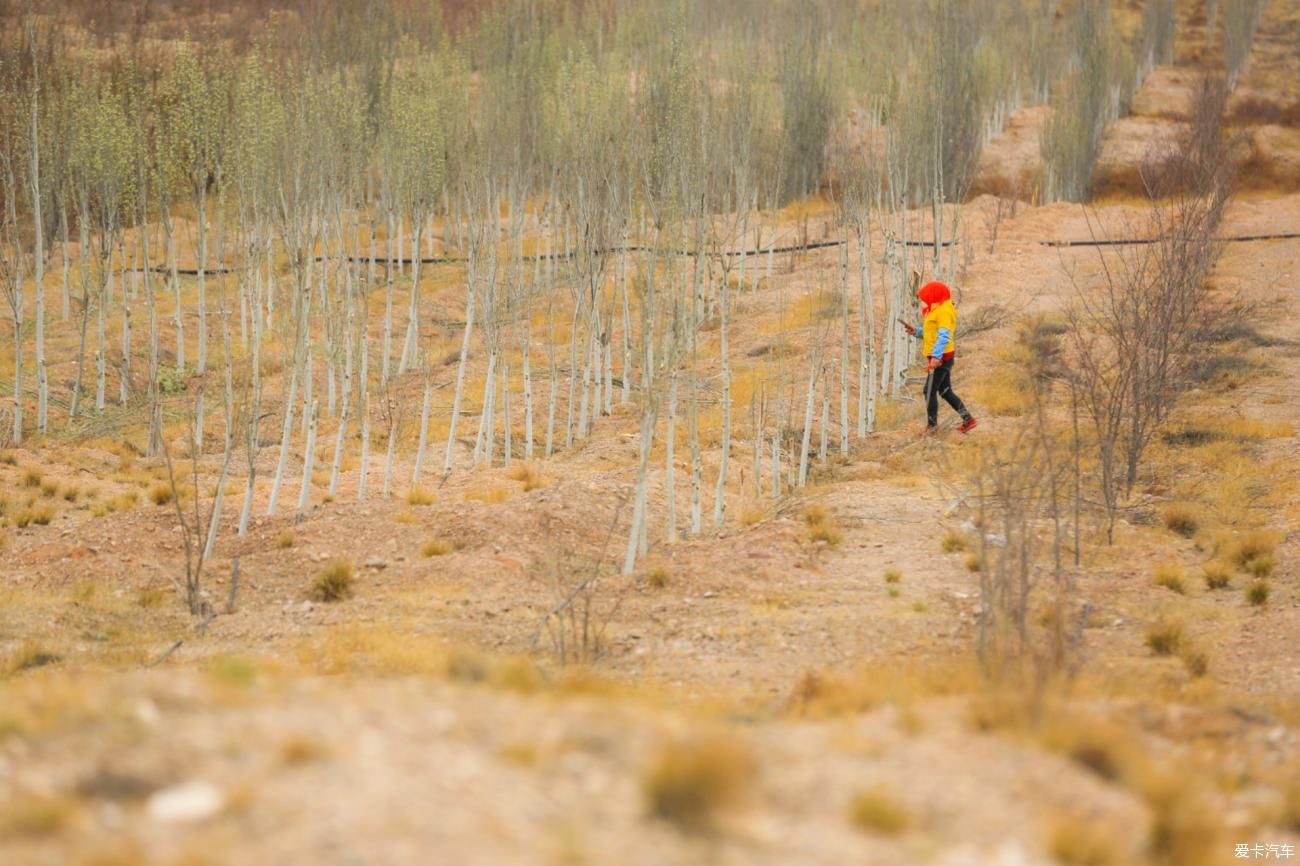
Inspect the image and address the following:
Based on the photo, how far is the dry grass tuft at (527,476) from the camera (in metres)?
19.1

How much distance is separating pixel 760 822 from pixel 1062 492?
12.8m

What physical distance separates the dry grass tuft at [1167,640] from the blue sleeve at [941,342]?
25.8 ft

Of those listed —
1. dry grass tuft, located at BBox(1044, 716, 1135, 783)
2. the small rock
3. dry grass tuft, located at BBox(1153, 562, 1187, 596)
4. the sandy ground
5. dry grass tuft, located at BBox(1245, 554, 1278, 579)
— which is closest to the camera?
the small rock

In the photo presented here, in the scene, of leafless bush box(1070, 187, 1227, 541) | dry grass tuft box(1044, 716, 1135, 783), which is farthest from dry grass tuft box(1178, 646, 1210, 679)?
dry grass tuft box(1044, 716, 1135, 783)

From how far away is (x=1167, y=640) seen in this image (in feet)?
39.6

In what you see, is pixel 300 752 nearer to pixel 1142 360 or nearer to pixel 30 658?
pixel 30 658

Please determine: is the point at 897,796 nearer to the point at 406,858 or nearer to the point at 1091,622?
the point at 406,858

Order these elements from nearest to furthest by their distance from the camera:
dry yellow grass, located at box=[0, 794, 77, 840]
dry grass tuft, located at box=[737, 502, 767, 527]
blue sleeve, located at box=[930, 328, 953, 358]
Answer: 1. dry yellow grass, located at box=[0, 794, 77, 840]
2. dry grass tuft, located at box=[737, 502, 767, 527]
3. blue sleeve, located at box=[930, 328, 953, 358]

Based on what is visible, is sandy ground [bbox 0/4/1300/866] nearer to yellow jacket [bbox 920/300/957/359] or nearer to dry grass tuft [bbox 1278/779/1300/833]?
dry grass tuft [bbox 1278/779/1300/833]

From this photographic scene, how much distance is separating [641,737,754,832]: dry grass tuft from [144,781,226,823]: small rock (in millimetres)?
1863

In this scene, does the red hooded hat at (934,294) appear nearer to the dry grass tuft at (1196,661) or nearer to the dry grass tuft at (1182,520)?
the dry grass tuft at (1182,520)

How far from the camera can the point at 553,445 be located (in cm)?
2469

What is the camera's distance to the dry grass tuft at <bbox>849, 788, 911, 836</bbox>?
6.02 m

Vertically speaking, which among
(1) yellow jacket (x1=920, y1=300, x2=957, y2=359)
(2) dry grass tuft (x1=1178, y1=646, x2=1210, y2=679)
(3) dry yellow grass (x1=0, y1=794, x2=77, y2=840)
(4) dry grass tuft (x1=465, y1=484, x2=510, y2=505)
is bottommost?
(4) dry grass tuft (x1=465, y1=484, x2=510, y2=505)
